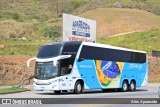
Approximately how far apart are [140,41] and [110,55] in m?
41.4

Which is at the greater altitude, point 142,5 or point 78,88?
point 142,5

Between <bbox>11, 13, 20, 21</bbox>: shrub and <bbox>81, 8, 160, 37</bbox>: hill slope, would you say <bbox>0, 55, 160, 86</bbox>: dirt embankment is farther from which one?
<bbox>11, 13, 20, 21</bbox>: shrub

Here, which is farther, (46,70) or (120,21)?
(120,21)

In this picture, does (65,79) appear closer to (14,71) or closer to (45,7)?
(14,71)

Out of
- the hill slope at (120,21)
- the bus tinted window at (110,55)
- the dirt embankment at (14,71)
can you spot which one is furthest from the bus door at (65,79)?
the hill slope at (120,21)

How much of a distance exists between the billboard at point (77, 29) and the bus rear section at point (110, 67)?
335 inches

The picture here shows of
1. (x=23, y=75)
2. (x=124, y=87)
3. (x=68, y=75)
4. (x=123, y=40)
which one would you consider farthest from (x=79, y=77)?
(x=123, y=40)

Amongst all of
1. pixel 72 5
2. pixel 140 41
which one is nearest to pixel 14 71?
pixel 140 41

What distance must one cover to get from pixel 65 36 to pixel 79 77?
12196 mm

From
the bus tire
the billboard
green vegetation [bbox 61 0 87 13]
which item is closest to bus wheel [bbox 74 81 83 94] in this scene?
the bus tire

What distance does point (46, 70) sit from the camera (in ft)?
96.0

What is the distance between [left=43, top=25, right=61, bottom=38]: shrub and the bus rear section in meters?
58.4

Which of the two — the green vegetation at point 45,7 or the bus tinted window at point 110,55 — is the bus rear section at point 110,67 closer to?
the bus tinted window at point 110,55

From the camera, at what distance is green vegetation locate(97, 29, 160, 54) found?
69.2 m
